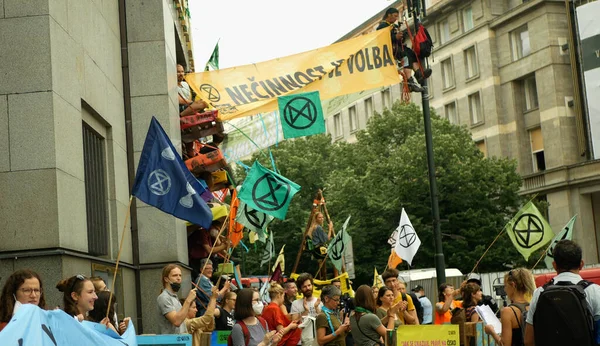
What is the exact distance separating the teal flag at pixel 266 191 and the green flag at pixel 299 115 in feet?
11.7

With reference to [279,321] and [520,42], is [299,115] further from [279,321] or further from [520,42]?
[520,42]

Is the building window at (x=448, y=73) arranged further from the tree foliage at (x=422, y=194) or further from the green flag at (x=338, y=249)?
the green flag at (x=338, y=249)

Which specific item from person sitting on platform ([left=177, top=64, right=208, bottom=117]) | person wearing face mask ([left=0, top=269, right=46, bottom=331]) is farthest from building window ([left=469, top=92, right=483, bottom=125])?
person wearing face mask ([left=0, top=269, right=46, bottom=331])

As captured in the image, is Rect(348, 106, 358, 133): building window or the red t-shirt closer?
the red t-shirt

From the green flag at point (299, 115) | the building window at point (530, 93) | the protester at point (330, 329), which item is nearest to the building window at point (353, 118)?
the building window at point (530, 93)

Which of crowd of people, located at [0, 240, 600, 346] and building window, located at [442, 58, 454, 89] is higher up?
building window, located at [442, 58, 454, 89]

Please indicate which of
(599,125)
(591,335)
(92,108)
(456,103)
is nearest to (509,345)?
(591,335)

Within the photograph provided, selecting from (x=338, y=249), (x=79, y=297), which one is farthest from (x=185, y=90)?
(x=79, y=297)

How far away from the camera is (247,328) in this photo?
404 inches

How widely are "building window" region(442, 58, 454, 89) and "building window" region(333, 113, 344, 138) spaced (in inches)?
645

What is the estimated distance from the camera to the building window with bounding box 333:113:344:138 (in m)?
82.4

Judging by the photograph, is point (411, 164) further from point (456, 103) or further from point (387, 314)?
point (387, 314)

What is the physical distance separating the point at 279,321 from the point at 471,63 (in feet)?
A: 178

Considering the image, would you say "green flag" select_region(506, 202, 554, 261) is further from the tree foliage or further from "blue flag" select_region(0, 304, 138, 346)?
the tree foliage
